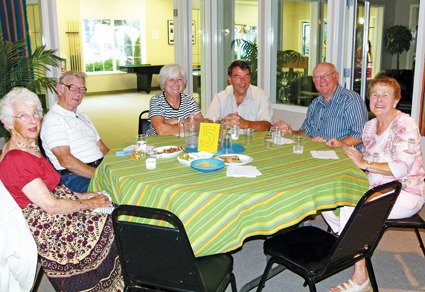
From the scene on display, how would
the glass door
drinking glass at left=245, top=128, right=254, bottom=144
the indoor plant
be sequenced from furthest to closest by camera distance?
the glass door, the indoor plant, drinking glass at left=245, top=128, right=254, bottom=144

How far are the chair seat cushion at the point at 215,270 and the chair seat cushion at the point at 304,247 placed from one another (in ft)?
0.91

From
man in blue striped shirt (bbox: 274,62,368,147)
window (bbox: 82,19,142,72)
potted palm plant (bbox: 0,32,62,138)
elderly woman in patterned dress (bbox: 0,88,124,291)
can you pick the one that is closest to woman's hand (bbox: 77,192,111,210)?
elderly woman in patterned dress (bbox: 0,88,124,291)

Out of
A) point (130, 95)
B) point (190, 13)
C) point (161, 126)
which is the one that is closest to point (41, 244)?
point (161, 126)

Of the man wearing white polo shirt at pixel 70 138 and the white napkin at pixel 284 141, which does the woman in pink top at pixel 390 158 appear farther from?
the man wearing white polo shirt at pixel 70 138

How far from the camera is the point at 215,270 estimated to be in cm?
193

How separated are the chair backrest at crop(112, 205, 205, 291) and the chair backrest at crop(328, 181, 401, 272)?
655 mm

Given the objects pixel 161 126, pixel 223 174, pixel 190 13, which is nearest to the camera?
pixel 223 174

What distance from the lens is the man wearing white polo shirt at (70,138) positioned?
114 inches

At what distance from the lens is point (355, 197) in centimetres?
228

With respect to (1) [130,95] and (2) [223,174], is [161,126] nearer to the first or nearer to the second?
(2) [223,174]

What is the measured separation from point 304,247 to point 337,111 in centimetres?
139

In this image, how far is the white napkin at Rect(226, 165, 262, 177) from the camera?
7.23 feet

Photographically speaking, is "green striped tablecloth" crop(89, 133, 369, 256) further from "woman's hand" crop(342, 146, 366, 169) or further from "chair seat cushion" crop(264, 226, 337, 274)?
"chair seat cushion" crop(264, 226, 337, 274)

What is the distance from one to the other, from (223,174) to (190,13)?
466 centimetres
